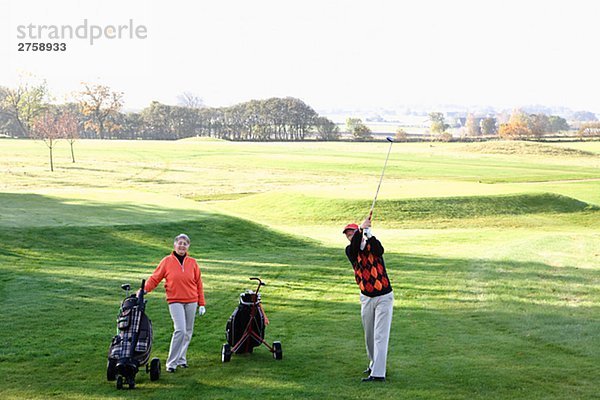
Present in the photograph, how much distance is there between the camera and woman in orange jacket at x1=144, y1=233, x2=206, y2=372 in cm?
1116

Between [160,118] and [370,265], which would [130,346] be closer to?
[370,265]

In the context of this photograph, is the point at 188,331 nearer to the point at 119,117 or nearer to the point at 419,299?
the point at 419,299

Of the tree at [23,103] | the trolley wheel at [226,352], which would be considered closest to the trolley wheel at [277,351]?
the trolley wheel at [226,352]

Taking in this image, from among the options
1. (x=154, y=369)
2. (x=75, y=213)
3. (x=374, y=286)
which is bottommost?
(x=75, y=213)

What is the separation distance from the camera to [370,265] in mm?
10758

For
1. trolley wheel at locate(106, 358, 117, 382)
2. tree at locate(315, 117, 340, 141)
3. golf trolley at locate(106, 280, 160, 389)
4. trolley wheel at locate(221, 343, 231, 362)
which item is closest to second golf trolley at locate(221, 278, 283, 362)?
trolley wheel at locate(221, 343, 231, 362)

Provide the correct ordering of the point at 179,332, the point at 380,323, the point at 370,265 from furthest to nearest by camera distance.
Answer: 1. the point at 179,332
2. the point at 380,323
3. the point at 370,265

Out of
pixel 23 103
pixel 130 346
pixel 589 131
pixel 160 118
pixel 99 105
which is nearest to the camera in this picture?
pixel 130 346

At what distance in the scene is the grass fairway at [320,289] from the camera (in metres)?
11.0

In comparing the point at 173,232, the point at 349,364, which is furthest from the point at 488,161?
→ the point at 349,364

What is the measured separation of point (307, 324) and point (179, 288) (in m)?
4.49

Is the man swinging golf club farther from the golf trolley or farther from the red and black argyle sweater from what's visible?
the golf trolley

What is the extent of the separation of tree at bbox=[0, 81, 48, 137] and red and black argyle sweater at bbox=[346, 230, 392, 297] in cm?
13832

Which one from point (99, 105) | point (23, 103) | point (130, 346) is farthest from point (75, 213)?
point (99, 105)
